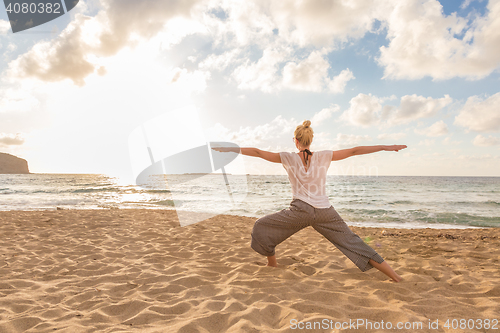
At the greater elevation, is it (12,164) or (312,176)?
(12,164)

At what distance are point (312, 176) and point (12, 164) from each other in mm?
175020

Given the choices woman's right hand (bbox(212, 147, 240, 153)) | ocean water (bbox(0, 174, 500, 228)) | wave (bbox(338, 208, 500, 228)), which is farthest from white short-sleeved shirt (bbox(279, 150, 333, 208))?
wave (bbox(338, 208, 500, 228))

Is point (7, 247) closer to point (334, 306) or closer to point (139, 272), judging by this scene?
point (139, 272)

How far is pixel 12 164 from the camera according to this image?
131 metres

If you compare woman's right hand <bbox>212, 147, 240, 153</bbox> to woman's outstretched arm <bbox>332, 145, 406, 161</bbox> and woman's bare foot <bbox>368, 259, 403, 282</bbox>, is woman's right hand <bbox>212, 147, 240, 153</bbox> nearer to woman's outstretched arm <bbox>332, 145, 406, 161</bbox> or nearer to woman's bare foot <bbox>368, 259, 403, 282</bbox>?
woman's outstretched arm <bbox>332, 145, 406, 161</bbox>

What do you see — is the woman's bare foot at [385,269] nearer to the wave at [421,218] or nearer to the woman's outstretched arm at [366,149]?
the woman's outstretched arm at [366,149]

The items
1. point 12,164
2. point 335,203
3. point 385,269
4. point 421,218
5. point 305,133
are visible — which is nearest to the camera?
point 385,269

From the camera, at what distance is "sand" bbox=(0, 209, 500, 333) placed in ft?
7.52

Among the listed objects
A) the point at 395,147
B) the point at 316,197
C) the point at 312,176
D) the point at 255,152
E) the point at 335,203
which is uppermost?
the point at 255,152

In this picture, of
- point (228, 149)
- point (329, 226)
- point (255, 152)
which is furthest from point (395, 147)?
point (228, 149)

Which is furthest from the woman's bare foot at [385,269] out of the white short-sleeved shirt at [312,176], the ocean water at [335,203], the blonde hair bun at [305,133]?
the ocean water at [335,203]

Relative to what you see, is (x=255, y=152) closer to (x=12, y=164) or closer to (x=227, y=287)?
(x=227, y=287)

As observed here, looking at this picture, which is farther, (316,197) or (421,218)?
(421,218)

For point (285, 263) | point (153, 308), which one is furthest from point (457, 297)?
point (153, 308)
